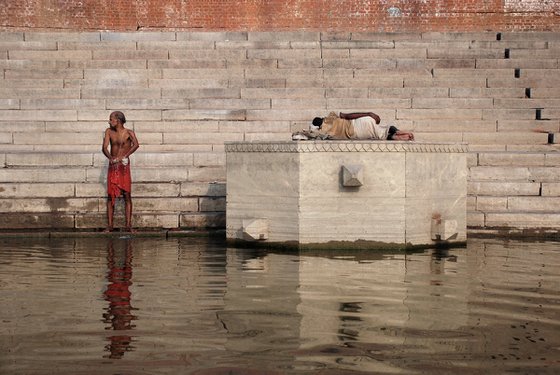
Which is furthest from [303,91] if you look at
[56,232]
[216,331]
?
[216,331]

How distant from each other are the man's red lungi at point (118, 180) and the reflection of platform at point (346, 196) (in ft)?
6.18

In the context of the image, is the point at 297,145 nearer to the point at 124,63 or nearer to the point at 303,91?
the point at 303,91

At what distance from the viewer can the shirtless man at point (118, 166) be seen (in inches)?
438

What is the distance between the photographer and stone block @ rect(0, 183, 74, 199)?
1155 cm

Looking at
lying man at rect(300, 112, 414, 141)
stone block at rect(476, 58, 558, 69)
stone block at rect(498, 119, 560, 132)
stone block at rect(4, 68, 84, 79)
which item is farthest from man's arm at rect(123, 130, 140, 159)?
stone block at rect(476, 58, 558, 69)

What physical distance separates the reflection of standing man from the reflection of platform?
1.45m

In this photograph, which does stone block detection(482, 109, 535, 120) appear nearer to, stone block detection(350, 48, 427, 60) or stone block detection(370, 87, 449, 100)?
stone block detection(370, 87, 449, 100)

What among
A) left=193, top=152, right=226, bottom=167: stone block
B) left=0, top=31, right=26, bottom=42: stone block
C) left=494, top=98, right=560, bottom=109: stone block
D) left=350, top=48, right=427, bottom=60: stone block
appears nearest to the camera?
left=193, top=152, right=226, bottom=167: stone block

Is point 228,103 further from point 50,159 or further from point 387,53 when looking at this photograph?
point 387,53

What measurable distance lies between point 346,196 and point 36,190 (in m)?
3.83

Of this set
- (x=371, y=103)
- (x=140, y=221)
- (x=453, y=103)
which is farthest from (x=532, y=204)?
(x=140, y=221)

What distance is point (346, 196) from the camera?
9.62 metres

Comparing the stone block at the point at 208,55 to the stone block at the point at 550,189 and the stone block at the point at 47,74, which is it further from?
the stone block at the point at 550,189

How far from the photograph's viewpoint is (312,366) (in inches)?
184
